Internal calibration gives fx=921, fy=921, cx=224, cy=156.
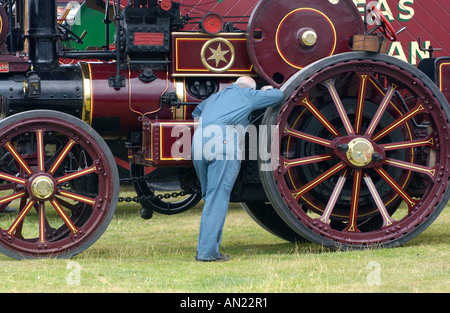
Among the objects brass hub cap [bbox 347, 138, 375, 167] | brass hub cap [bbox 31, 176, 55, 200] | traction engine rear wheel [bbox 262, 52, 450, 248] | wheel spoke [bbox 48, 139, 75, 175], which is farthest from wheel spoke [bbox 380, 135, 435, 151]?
brass hub cap [bbox 31, 176, 55, 200]

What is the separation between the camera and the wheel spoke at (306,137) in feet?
23.8

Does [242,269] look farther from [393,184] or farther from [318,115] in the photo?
[393,184]

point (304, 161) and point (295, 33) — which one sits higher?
point (295, 33)

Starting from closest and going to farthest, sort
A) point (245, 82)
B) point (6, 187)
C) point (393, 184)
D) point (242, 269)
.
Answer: point (242, 269), point (245, 82), point (6, 187), point (393, 184)

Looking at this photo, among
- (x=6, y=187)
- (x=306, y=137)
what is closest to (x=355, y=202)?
(x=306, y=137)

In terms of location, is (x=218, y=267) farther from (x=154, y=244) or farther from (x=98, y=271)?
(x=154, y=244)

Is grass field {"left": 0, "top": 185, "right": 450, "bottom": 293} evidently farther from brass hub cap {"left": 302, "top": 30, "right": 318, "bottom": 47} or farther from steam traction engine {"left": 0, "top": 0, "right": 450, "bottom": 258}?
brass hub cap {"left": 302, "top": 30, "right": 318, "bottom": 47}

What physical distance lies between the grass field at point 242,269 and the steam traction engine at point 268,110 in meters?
0.34

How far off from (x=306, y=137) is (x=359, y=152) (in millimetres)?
440

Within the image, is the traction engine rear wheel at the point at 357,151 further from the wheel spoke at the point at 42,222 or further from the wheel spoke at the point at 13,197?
the wheel spoke at the point at 13,197

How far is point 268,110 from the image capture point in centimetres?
727

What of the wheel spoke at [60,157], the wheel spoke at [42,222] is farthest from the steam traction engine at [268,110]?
the wheel spoke at [42,222]

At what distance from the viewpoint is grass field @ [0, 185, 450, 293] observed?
19.1 feet

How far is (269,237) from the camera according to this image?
349 inches
